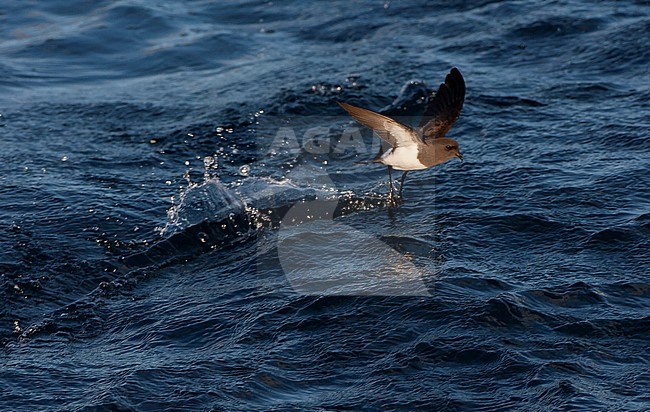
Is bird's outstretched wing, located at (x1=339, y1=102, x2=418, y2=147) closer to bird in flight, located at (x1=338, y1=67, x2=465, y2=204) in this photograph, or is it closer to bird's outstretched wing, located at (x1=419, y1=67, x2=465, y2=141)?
bird in flight, located at (x1=338, y1=67, x2=465, y2=204)

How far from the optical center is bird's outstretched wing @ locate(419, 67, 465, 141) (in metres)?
7.86

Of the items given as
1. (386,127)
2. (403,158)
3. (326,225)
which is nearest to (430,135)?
(403,158)

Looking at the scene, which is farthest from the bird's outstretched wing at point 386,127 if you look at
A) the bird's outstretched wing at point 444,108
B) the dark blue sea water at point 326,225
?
the dark blue sea water at point 326,225

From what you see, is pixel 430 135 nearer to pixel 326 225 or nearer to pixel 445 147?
pixel 445 147

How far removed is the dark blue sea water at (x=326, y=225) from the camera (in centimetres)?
621

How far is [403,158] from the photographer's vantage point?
8.12m

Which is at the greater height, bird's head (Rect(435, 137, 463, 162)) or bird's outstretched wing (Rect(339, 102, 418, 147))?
bird's outstretched wing (Rect(339, 102, 418, 147))

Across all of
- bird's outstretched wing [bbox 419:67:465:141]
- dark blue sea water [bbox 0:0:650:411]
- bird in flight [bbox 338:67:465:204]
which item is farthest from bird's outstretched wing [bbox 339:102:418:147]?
dark blue sea water [bbox 0:0:650:411]

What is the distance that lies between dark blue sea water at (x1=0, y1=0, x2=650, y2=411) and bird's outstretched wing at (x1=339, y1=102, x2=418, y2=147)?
2.51 ft

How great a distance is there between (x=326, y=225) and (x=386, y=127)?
3.72ft

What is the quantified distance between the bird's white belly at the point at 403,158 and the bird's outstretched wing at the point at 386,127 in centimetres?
6

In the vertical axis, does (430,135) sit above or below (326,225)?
above

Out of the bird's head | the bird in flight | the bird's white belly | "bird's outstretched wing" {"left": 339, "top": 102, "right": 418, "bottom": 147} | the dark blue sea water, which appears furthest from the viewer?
the bird's head

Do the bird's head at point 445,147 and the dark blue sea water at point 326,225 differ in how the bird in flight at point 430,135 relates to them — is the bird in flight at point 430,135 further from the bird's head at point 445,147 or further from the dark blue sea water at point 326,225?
the dark blue sea water at point 326,225
